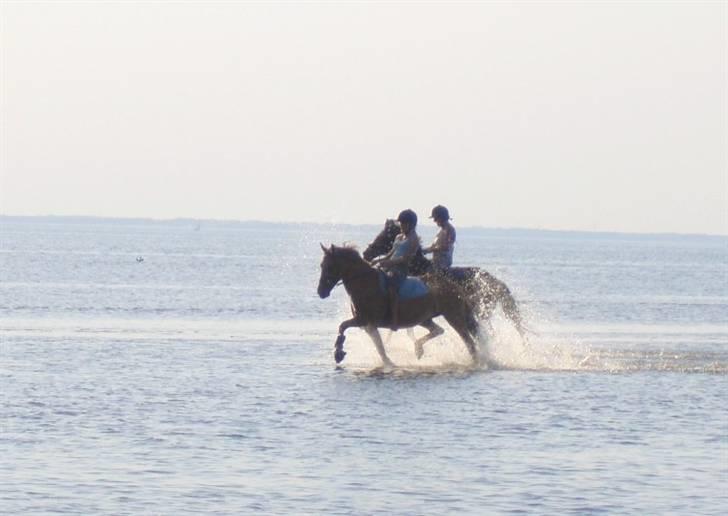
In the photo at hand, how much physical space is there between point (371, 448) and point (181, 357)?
995cm

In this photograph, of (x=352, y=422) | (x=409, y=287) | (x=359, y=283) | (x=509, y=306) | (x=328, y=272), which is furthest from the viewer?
(x=509, y=306)

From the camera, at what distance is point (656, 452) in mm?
16266

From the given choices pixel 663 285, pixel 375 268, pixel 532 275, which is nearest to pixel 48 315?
pixel 375 268

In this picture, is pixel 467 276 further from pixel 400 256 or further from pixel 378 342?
pixel 378 342

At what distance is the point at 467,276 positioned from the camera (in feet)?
80.3

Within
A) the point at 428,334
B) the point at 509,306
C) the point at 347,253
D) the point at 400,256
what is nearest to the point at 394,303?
the point at 400,256

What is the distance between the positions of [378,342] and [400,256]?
44.1 inches

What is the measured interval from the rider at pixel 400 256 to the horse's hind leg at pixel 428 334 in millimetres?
642

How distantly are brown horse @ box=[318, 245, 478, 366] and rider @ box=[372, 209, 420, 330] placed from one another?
79 millimetres

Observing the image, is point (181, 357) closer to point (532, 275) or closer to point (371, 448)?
point (371, 448)

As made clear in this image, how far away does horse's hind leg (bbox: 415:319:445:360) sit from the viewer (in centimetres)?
2431

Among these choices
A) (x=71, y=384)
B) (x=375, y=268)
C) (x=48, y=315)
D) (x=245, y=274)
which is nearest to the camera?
(x=71, y=384)

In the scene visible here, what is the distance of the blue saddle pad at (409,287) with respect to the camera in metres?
23.7

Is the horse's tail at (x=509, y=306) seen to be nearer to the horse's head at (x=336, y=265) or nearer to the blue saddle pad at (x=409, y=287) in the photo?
the blue saddle pad at (x=409, y=287)
